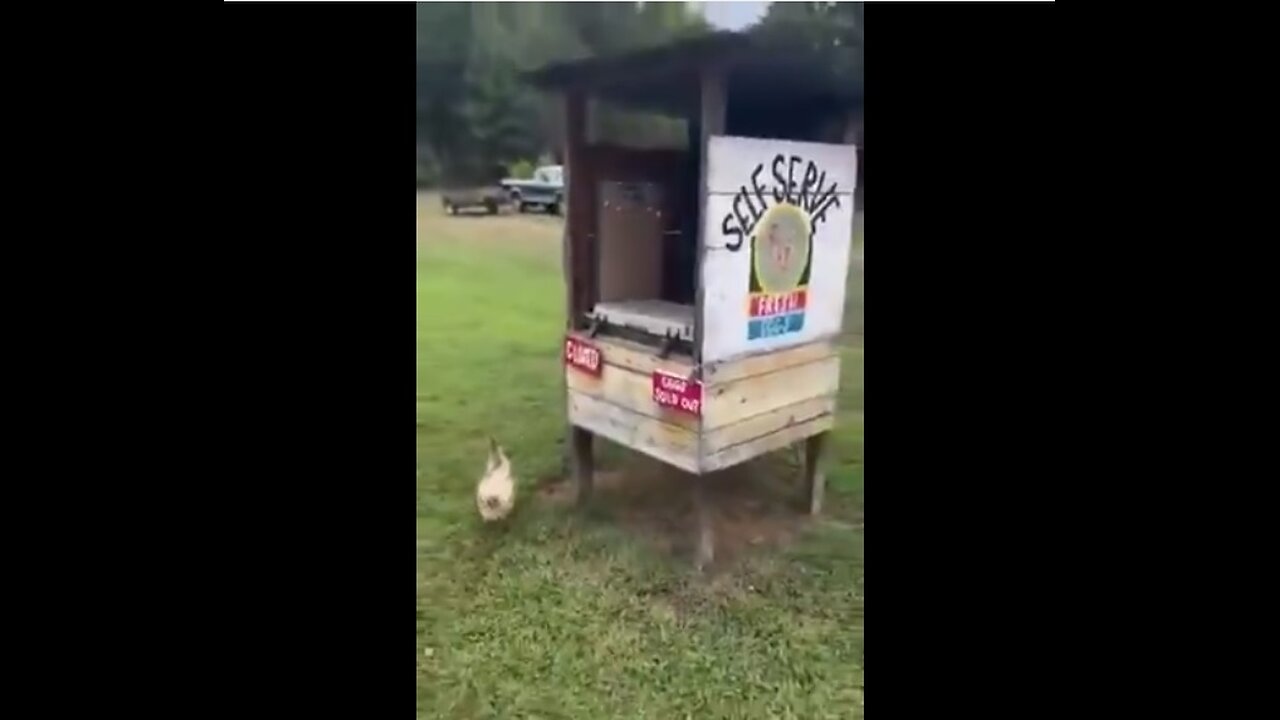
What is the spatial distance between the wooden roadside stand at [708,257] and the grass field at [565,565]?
0.04m

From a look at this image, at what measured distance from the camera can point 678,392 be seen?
1171 mm

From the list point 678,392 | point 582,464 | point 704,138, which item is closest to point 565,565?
point 582,464

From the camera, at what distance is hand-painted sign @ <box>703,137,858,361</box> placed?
1093mm

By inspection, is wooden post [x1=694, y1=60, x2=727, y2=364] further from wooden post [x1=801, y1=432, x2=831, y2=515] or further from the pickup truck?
wooden post [x1=801, y1=432, x2=831, y2=515]

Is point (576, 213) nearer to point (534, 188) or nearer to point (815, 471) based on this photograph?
point (534, 188)

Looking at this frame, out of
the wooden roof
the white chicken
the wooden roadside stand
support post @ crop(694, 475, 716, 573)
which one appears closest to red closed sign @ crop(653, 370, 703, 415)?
the wooden roadside stand

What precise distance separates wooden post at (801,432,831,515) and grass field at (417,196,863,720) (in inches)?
0.6

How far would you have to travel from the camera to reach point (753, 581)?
1215mm

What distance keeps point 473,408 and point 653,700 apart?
42 cm

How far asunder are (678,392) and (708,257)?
17cm

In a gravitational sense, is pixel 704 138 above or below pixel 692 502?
above
